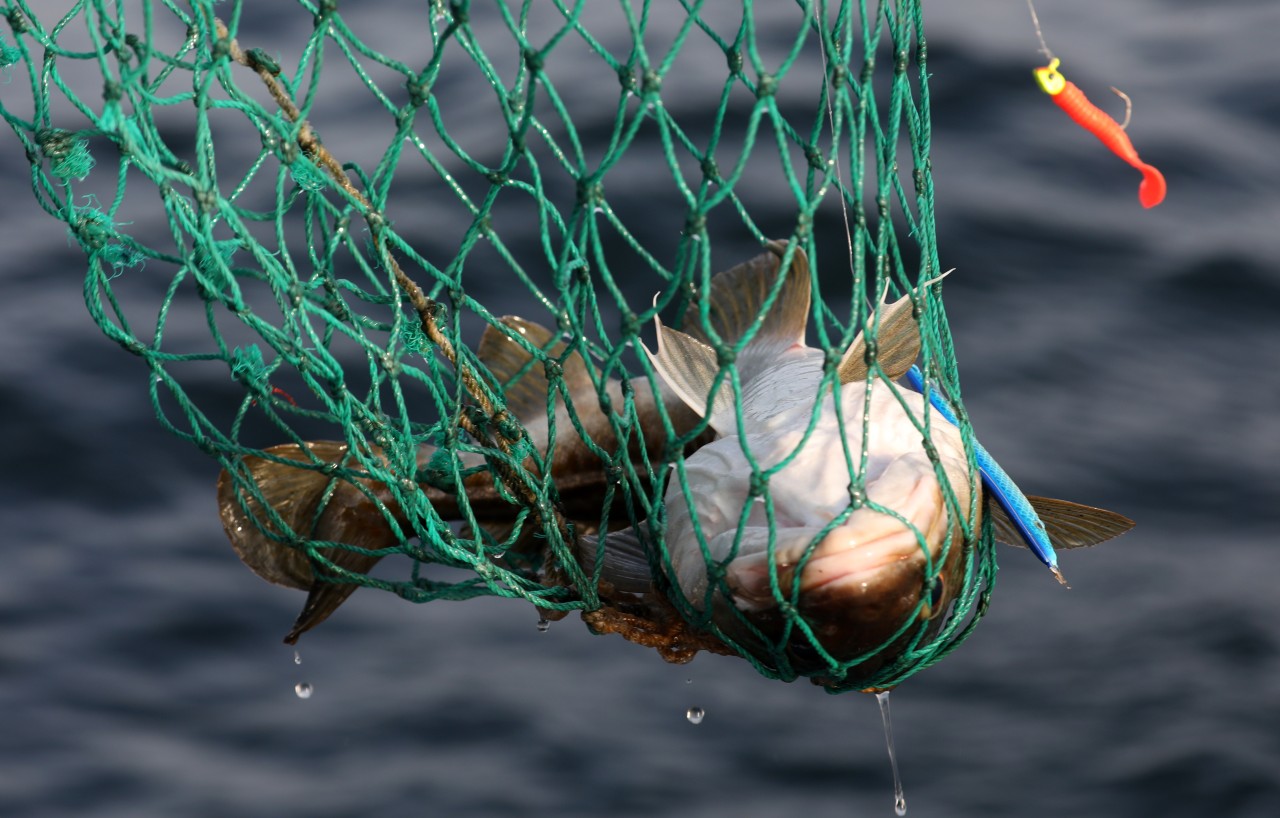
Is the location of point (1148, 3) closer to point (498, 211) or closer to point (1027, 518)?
point (498, 211)

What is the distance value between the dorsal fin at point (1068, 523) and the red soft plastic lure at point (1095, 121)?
2.57 feet

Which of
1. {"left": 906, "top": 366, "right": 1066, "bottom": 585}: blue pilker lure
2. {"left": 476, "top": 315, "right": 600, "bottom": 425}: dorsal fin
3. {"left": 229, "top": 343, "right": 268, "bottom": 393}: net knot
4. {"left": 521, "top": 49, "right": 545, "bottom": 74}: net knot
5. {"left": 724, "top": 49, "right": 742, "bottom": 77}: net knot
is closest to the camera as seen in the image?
{"left": 521, "top": 49, "right": 545, "bottom": 74}: net knot

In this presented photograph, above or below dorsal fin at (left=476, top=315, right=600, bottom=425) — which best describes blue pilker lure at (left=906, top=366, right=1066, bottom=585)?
below

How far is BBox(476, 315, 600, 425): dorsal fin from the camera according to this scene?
11.7ft

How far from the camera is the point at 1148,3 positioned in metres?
8.23

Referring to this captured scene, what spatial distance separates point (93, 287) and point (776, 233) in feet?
14.1

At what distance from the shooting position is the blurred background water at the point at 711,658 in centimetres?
542

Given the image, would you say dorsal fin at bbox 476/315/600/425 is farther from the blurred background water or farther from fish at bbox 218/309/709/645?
the blurred background water

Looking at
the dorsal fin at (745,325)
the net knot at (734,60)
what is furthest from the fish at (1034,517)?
the net knot at (734,60)

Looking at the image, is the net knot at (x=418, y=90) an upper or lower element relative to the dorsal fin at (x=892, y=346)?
upper

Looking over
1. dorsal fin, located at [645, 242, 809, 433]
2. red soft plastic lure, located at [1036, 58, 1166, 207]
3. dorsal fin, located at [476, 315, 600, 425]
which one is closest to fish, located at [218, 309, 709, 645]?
dorsal fin, located at [476, 315, 600, 425]

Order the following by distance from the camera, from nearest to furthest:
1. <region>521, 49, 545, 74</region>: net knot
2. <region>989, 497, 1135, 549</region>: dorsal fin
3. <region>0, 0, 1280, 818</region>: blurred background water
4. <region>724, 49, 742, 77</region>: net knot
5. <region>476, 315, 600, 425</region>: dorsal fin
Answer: <region>521, 49, 545, 74</region>: net knot → <region>724, 49, 742, 77</region>: net knot → <region>989, 497, 1135, 549</region>: dorsal fin → <region>476, 315, 600, 425</region>: dorsal fin → <region>0, 0, 1280, 818</region>: blurred background water

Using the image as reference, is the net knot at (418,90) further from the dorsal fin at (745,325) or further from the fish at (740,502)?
the dorsal fin at (745,325)

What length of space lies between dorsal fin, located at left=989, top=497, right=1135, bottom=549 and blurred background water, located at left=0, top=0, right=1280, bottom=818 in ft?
8.03
